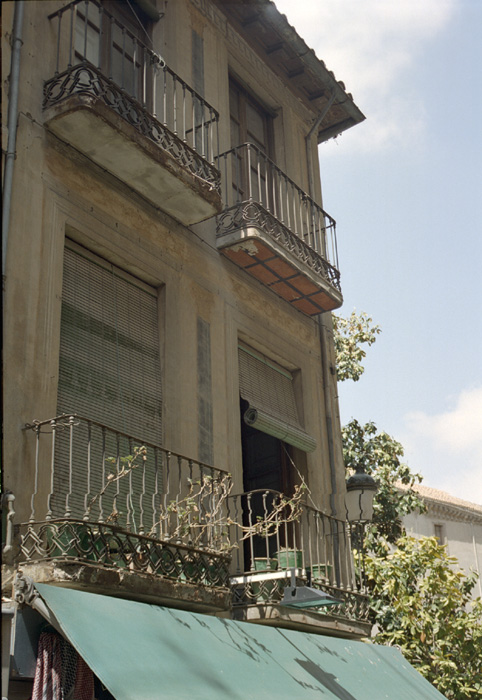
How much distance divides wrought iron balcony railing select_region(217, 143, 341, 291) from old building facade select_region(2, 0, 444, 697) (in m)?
0.04

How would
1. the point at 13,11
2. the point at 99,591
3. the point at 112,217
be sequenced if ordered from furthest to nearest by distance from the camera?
the point at 112,217 < the point at 13,11 < the point at 99,591

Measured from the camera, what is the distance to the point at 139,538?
628 centimetres

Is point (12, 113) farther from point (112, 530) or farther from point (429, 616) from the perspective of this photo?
point (429, 616)

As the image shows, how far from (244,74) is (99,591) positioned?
8.23m

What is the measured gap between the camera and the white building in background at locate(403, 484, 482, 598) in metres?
32.8

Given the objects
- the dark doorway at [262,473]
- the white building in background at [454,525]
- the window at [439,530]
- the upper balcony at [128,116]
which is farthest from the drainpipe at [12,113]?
the window at [439,530]

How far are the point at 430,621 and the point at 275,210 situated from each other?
6.06m

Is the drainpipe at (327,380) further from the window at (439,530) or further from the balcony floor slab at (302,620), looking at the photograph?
the window at (439,530)

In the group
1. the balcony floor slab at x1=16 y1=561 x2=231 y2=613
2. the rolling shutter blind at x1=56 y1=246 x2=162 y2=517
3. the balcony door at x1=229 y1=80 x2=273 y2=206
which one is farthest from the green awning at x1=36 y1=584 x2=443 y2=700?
the balcony door at x1=229 y1=80 x2=273 y2=206

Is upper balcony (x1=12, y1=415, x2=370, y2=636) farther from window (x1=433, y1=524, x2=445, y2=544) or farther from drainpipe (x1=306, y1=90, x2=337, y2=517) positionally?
window (x1=433, y1=524, x2=445, y2=544)

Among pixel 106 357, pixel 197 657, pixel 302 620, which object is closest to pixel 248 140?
pixel 106 357

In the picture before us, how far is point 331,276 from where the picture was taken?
11.2m

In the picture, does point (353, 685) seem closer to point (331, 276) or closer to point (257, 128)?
point (331, 276)

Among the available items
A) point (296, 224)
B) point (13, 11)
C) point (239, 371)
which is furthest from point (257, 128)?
point (13, 11)
